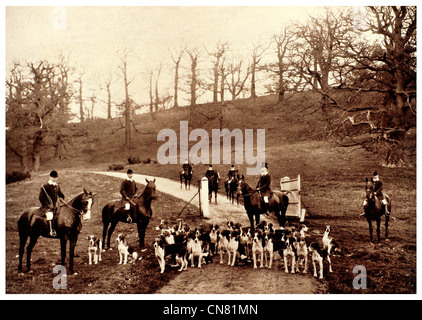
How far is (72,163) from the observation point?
11391 mm

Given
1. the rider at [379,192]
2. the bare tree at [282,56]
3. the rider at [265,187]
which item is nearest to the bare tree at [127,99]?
the rider at [265,187]

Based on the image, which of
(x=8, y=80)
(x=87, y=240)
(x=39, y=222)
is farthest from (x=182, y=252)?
(x=8, y=80)

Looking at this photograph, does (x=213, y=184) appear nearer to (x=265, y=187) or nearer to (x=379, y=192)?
(x=265, y=187)

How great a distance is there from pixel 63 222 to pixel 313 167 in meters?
7.25

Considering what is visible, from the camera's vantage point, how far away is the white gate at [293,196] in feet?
34.2

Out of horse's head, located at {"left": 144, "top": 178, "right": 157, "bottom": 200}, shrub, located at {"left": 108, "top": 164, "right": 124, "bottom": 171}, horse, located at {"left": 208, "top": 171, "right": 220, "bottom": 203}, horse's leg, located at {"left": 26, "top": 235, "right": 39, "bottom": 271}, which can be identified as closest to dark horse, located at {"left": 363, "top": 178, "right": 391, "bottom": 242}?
horse, located at {"left": 208, "top": 171, "right": 220, "bottom": 203}

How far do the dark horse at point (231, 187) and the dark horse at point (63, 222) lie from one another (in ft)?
13.6

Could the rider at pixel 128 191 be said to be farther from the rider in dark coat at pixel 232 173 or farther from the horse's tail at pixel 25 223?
the rider in dark coat at pixel 232 173

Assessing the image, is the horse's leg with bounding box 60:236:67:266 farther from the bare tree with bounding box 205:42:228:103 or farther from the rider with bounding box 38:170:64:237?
the bare tree with bounding box 205:42:228:103

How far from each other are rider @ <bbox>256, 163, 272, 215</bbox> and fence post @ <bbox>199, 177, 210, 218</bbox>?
162 cm

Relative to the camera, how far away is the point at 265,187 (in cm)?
1027

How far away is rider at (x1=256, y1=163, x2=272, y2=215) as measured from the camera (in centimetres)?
1023
